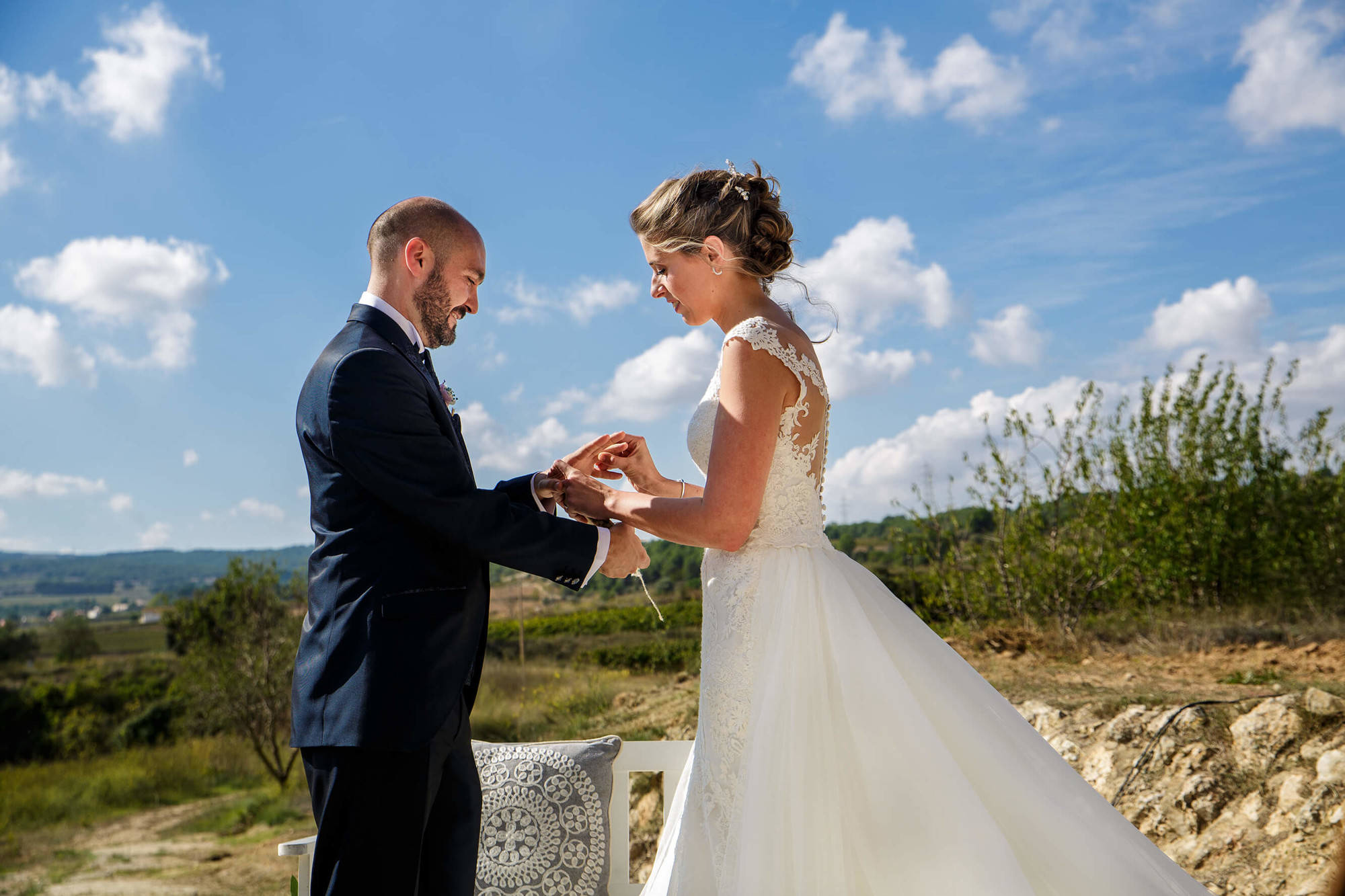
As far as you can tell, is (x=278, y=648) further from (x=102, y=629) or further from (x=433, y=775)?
(x=102, y=629)

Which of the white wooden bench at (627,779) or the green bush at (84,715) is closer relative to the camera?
the white wooden bench at (627,779)

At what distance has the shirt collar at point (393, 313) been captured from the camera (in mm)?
2416

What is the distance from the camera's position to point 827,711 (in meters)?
2.18

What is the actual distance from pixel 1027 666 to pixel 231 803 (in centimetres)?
1223

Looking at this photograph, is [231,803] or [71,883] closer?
[71,883]

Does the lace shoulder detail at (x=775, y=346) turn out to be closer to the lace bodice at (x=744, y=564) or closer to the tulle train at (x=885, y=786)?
the lace bodice at (x=744, y=564)

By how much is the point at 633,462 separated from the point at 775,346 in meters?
0.88

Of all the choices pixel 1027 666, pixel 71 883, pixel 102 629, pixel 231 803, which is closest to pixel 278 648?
pixel 231 803

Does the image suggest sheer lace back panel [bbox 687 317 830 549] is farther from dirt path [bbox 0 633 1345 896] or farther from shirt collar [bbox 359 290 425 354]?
dirt path [bbox 0 633 1345 896]

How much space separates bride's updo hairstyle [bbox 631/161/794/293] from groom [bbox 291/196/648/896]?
84 centimetres

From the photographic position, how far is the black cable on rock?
4215 mm

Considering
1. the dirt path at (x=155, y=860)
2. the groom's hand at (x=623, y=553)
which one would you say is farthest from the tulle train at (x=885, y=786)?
the dirt path at (x=155, y=860)

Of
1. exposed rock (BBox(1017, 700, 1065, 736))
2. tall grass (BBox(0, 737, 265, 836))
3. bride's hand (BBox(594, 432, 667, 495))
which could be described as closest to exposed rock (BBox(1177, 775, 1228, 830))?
exposed rock (BBox(1017, 700, 1065, 736))

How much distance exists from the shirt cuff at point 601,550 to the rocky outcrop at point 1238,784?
2641 mm
